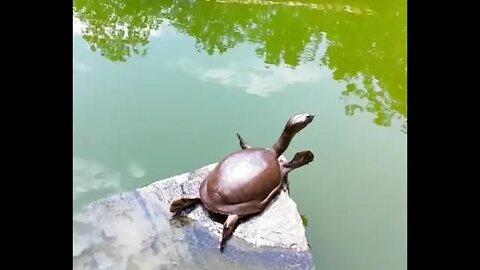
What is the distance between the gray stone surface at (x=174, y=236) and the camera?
6.15 ft

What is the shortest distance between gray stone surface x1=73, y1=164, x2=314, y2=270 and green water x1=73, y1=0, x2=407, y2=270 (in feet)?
0.44

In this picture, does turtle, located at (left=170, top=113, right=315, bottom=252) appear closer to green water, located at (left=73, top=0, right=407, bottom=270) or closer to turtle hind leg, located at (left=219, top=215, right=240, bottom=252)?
turtle hind leg, located at (left=219, top=215, right=240, bottom=252)

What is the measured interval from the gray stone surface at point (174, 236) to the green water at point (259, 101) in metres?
0.13

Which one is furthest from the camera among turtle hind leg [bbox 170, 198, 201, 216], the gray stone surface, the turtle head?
the turtle head

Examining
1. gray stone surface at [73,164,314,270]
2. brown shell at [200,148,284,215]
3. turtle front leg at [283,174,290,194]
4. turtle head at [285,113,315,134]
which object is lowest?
gray stone surface at [73,164,314,270]

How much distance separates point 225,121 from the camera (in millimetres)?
2492

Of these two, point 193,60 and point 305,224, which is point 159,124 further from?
point 305,224

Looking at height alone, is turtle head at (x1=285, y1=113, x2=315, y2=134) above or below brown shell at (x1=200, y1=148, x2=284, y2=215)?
above

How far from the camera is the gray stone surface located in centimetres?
187

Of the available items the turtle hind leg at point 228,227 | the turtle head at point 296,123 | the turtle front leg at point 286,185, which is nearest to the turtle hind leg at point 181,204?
the turtle hind leg at point 228,227

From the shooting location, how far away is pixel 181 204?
201 cm

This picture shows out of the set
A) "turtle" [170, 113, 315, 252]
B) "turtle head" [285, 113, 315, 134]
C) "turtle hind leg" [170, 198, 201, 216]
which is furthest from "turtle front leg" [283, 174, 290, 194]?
"turtle hind leg" [170, 198, 201, 216]

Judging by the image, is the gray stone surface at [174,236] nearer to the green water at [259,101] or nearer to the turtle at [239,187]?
the turtle at [239,187]

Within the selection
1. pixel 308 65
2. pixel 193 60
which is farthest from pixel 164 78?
pixel 308 65
